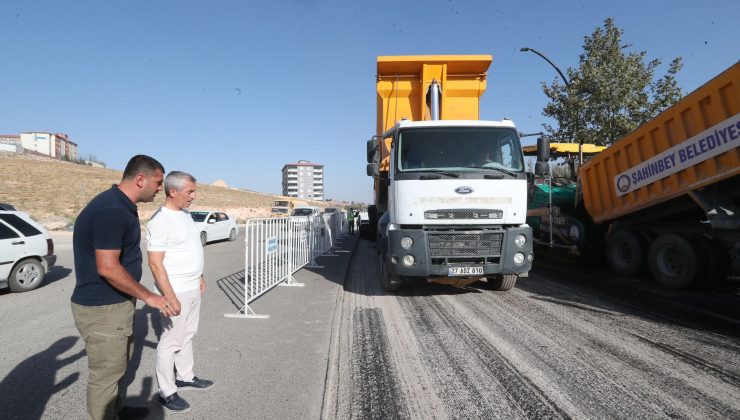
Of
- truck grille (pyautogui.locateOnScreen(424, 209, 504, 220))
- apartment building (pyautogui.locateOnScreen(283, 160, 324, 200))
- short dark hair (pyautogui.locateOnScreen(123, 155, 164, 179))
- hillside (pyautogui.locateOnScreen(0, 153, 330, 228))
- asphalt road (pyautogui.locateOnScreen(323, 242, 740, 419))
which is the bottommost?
asphalt road (pyautogui.locateOnScreen(323, 242, 740, 419))

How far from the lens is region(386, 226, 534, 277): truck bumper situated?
18.3 feet

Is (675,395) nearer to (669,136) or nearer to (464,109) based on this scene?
(669,136)

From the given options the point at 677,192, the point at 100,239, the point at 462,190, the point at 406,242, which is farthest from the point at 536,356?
the point at 677,192

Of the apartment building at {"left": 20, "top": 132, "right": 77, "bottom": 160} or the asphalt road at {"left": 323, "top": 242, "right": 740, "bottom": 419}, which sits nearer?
the asphalt road at {"left": 323, "top": 242, "right": 740, "bottom": 419}

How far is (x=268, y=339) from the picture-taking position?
447 centimetres

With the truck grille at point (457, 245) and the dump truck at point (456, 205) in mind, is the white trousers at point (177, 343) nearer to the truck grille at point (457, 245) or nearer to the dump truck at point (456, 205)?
the dump truck at point (456, 205)

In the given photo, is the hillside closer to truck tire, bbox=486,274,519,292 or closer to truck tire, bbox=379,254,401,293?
truck tire, bbox=379,254,401,293

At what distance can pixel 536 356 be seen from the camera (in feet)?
A: 12.8

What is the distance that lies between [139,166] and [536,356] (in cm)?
394

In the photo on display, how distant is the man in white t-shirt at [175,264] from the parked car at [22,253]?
616cm

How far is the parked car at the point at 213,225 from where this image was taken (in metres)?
16.0

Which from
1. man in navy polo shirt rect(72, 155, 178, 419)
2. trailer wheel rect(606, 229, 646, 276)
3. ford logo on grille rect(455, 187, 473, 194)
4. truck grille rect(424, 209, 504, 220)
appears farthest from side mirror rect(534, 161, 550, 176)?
man in navy polo shirt rect(72, 155, 178, 419)

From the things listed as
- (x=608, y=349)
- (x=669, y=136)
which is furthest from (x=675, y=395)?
(x=669, y=136)

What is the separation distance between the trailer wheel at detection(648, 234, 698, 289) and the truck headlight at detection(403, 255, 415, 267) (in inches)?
202
